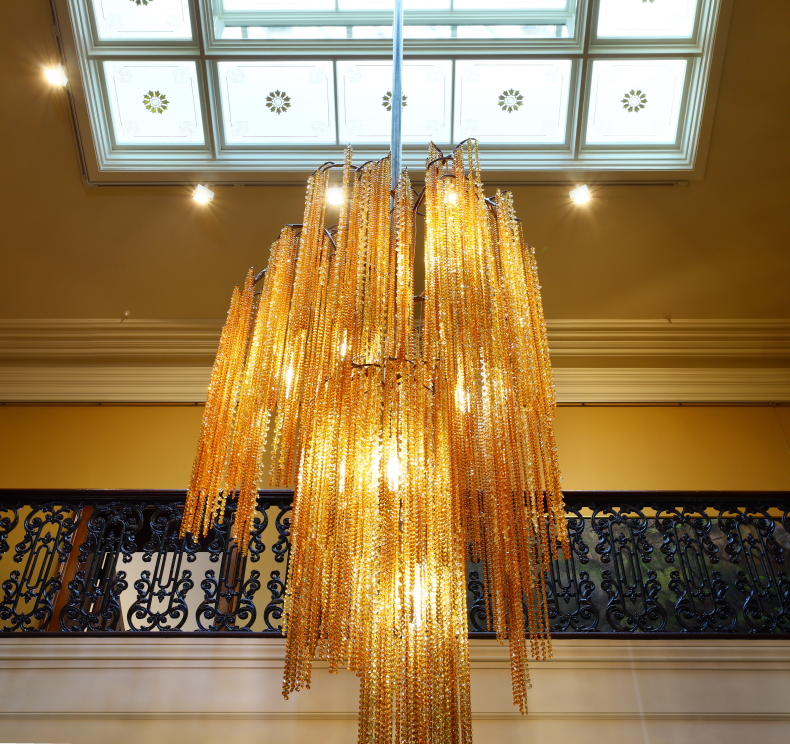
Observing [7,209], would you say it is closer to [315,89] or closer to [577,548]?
[315,89]

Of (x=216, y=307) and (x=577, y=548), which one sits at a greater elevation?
(x=216, y=307)

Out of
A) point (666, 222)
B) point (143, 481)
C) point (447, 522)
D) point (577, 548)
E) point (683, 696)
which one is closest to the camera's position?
point (447, 522)

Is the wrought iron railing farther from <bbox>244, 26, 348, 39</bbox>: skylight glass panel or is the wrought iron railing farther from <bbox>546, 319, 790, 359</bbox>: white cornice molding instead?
→ <bbox>244, 26, 348, 39</bbox>: skylight glass panel

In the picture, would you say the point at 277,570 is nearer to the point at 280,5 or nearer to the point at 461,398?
the point at 461,398

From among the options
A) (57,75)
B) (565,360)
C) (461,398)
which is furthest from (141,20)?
(565,360)

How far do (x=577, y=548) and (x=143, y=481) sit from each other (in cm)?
473

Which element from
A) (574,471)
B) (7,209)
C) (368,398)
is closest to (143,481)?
(7,209)

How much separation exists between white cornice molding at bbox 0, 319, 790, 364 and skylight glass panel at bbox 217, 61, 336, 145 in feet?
7.37

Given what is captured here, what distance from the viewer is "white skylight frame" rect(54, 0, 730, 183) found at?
557cm

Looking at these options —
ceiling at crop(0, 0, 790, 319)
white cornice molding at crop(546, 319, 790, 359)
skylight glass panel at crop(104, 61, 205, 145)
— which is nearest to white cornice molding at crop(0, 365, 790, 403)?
white cornice molding at crop(546, 319, 790, 359)

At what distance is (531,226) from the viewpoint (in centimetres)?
664

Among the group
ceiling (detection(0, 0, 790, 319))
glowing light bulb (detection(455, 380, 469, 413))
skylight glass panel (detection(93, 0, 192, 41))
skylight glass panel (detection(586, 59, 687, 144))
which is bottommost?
glowing light bulb (detection(455, 380, 469, 413))

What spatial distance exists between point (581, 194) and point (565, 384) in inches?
97.1

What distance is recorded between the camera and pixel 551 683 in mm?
4105
